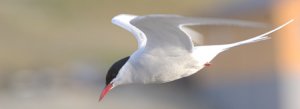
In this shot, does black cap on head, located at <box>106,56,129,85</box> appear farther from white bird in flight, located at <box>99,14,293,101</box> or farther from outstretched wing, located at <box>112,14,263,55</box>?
outstretched wing, located at <box>112,14,263,55</box>

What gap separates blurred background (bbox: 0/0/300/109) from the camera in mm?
7902

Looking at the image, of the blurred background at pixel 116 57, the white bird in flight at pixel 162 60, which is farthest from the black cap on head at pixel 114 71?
the blurred background at pixel 116 57

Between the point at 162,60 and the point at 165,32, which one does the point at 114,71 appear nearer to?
the point at 162,60

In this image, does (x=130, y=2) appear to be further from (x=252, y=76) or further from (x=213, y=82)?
(x=252, y=76)

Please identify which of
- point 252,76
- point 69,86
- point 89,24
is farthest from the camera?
point 89,24

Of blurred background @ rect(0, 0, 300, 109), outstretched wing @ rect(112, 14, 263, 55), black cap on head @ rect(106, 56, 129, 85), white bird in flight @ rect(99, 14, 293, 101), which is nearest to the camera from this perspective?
outstretched wing @ rect(112, 14, 263, 55)

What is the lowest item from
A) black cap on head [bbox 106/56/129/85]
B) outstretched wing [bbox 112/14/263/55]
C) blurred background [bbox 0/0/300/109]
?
blurred background [bbox 0/0/300/109]

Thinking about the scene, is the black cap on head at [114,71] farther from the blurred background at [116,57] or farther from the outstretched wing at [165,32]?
the blurred background at [116,57]

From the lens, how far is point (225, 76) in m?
9.50

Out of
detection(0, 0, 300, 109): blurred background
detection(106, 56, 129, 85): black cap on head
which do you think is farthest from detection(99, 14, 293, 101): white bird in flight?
detection(0, 0, 300, 109): blurred background

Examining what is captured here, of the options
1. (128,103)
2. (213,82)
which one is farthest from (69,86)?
(213,82)

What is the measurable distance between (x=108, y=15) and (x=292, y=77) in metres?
10.9

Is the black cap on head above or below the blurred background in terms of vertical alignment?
above

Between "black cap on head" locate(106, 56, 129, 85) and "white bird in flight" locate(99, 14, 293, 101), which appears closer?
"white bird in flight" locate(99, 14, 293, 101)
